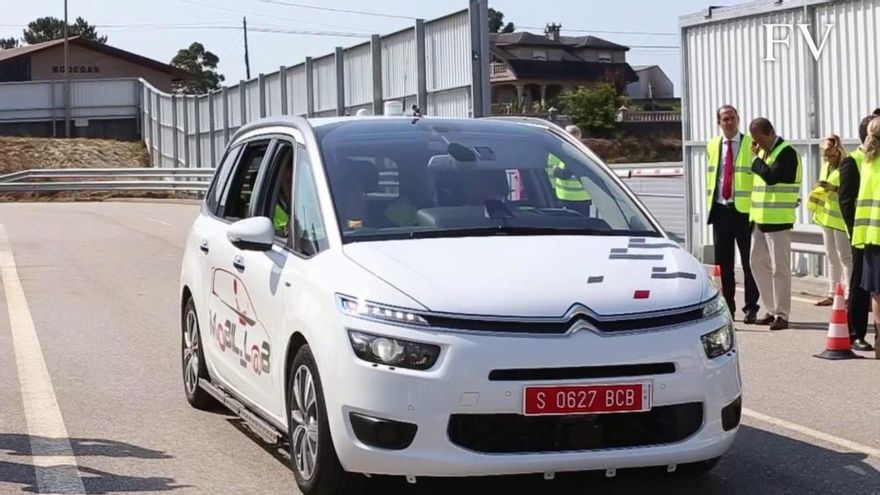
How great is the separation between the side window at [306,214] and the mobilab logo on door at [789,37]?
10114mm

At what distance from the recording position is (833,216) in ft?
43.8

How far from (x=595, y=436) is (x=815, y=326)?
747 cm

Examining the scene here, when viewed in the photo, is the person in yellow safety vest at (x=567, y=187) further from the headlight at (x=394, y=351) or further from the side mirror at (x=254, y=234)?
the headlight at (x=394, y=351)

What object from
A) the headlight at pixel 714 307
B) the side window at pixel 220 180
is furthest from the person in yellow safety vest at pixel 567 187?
the side window at pixel 220 180

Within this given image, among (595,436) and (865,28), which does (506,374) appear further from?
(865,28)

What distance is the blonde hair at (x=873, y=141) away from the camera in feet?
34.8

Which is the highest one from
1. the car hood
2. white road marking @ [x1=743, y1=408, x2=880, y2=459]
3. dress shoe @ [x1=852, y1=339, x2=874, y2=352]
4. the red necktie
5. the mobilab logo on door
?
the mobilab logo on door

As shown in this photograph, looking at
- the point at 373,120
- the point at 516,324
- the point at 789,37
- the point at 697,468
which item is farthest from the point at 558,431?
the point at 789,37

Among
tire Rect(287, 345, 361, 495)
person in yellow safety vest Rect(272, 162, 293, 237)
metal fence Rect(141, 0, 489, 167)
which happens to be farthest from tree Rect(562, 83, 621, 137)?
tire Rect(287, 345, 361, 495)

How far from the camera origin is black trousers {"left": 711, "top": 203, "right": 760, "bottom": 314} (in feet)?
43.7

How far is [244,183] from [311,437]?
2.39 meters

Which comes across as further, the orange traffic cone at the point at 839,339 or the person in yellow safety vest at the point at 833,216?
the person in yellow safety vest at the point at 833,216

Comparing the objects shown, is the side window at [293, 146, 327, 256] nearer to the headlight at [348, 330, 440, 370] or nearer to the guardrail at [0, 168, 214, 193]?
the headlight at [348, 330, 440, 370]

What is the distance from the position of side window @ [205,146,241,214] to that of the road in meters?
1.24
